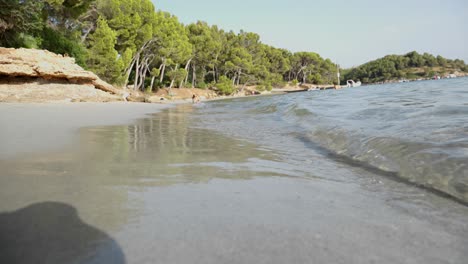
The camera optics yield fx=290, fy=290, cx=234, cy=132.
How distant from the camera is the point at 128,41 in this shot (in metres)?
25.3

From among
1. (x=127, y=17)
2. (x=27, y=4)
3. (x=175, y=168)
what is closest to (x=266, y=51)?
(x=127, y=17)

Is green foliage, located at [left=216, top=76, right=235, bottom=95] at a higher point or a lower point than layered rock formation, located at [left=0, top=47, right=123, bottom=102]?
higher

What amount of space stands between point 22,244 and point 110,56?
904 inches

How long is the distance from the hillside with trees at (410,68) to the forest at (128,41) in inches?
2072

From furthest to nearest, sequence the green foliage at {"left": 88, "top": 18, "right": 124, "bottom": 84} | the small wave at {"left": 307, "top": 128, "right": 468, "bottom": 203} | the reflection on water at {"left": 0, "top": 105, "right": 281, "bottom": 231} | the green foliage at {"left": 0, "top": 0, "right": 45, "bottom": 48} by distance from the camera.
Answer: the green foliage at {"left": 88, "top": 18, "right": 124, "bottom": 84}, the green foliage at {"left": 0, "top": 0, "right": 45, "bottom": 48}, the small wave at {"left": 307, "top": 128, "right": 468, "bottom": 203}, the reflection on water at {"left": 0, "top": 105, "right": 281, "bottom": 231}

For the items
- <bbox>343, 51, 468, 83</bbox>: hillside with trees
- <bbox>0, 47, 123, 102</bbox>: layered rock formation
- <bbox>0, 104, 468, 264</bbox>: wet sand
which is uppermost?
<bbox>343, 51, 468, 83</bbox>: hillside with trees

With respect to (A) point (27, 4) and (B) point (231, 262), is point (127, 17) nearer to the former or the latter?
(A) point (27, 4)

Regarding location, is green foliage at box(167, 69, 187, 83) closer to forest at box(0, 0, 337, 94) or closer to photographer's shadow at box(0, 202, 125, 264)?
forest at box(0, 0, 337, 94)

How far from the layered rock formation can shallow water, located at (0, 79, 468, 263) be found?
39.0 ft

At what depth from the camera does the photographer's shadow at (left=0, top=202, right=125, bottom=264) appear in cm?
107

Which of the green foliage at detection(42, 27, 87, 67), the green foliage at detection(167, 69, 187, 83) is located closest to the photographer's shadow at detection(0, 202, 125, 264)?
the green foliage at detection(42, 27, 87, 67)

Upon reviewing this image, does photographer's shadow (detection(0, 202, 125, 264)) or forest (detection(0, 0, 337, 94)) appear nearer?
photographer's shadow (detection(0, 202, 125, 264))

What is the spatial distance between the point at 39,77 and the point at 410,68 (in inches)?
4178

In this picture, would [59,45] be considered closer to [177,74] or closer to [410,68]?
[177,74]
